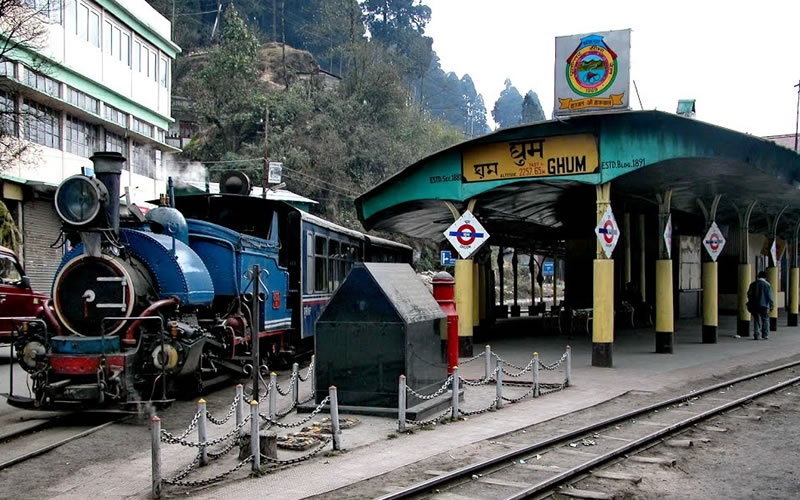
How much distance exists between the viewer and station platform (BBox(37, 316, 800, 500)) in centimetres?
696

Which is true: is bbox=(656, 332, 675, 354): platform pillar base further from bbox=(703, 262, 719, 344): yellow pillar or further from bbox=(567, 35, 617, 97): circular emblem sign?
bbox=(567, 35, 617, 97): circular emblem sign

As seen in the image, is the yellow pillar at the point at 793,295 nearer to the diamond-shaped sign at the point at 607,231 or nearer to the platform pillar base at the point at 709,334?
the platform pillar base at the point at 709,334

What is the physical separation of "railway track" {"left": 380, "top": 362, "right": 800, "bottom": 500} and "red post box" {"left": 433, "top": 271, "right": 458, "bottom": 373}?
8.89 ft

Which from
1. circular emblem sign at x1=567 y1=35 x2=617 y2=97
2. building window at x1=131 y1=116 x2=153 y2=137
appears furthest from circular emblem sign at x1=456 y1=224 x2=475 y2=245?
building window at x1=131 y1=116 x2=153 y2=137

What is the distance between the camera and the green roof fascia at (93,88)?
76.4 ft

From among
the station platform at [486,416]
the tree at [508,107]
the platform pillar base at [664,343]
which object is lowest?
the station platform at [486,416]

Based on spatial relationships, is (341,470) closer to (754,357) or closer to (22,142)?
(754,357)

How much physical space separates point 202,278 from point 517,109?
16733 centimetres

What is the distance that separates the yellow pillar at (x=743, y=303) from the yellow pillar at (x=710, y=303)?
3063 millimetres

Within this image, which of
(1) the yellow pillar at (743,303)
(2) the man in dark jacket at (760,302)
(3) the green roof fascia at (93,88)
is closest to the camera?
(2) the man in dark jacket at (760,302)

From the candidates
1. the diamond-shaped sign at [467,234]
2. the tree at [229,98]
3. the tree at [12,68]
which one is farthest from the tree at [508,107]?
the diamond-shaped sign at [467,234]

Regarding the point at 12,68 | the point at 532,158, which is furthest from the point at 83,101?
the point at 532,158

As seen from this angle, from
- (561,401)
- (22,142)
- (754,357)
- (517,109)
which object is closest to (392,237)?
(22,142)

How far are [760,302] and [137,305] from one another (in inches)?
713
